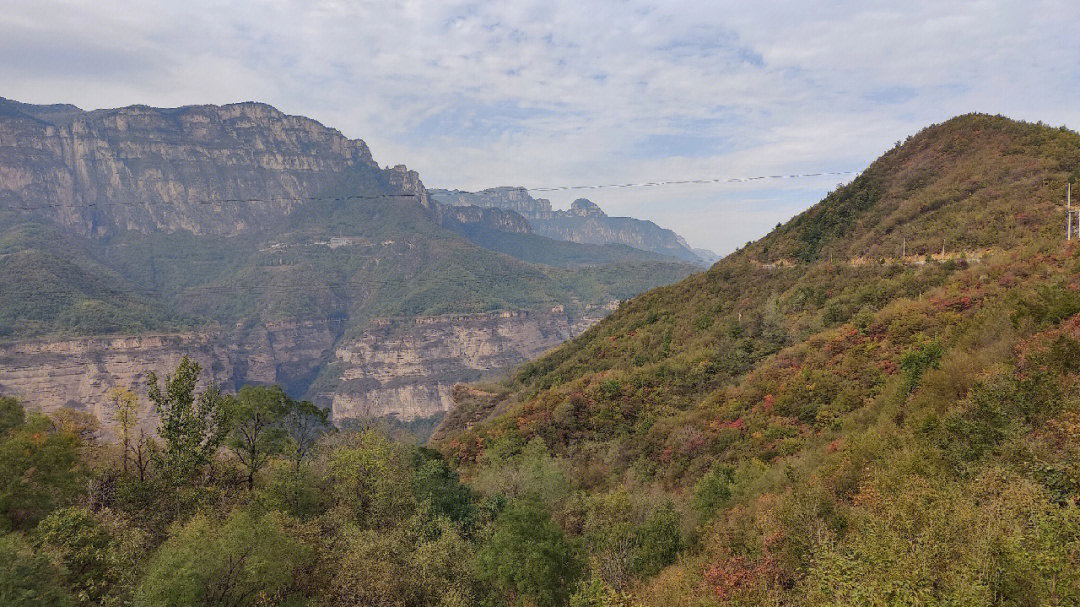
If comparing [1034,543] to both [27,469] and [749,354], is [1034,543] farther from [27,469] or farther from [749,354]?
[27,469]

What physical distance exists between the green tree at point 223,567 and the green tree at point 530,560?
23.9 ft

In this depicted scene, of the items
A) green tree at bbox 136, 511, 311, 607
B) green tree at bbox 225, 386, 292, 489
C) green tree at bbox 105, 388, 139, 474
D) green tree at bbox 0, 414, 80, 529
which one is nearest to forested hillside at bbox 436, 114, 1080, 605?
green tree at bbox 136, 511, 311, 607

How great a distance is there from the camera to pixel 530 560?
1820cm

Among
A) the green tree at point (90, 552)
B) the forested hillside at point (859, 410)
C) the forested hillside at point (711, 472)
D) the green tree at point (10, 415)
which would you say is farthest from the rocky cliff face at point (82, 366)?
the green tree at point (90, 552)

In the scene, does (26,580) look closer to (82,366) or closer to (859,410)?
(859,410)

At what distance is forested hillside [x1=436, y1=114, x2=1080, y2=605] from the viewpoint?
30.7ft

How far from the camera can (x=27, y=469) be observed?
68.8 ft

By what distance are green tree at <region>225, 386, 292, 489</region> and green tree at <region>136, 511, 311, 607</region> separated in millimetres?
8652

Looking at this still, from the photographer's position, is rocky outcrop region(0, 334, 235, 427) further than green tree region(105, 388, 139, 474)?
Yes

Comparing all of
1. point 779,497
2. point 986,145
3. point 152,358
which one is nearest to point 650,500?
point 779,497

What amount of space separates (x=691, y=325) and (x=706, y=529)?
31.0 metres

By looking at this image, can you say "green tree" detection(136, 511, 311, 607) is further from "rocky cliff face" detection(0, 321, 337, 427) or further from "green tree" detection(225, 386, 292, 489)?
"rocky cliff face" detection(0, 321, 337, 427)

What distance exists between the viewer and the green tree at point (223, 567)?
49.7 feet

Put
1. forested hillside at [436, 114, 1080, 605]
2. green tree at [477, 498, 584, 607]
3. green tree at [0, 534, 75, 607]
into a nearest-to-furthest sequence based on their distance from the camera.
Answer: forested hillside at [436, 114, 1080, 605]
green tree at [0, 534, 75, 607]
green tree at [477, 498, 584, 607]
